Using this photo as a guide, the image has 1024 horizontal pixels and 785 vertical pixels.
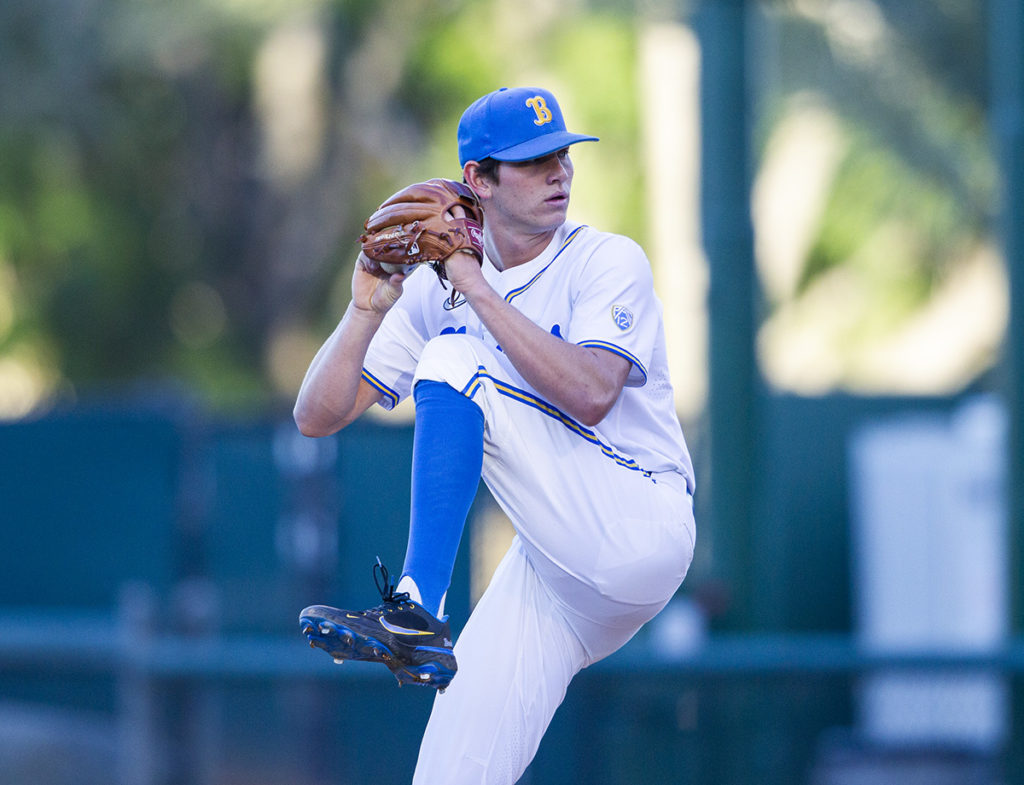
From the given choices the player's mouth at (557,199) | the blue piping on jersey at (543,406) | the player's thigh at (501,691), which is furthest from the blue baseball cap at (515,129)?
the player's thigh at (501,691)

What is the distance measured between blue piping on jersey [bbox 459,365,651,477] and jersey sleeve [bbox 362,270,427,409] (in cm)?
42

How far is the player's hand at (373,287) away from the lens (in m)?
3.12

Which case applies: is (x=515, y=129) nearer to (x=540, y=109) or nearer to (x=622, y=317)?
(x=540, y=109)

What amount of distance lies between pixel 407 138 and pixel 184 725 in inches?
592

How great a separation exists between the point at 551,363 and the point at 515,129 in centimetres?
55

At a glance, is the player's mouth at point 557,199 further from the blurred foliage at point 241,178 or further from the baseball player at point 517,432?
the blurred foliage at point 241,178

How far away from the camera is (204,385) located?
19781 millimetres

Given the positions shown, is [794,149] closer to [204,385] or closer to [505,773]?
[204,385]

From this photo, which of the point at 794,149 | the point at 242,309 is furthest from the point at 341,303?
the point at 794,149

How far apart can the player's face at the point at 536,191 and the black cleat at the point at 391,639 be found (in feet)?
→ 2.99

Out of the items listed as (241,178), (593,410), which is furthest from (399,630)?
(241,178)

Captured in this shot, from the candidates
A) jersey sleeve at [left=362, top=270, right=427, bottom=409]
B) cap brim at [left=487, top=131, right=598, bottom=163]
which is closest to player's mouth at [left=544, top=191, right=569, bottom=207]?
cap brim at [left=487, top=131, right=598, bottom=163]

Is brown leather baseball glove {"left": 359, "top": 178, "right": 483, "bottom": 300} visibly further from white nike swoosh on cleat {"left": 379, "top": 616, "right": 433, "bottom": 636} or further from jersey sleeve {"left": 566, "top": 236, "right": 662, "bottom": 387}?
white nike swoosh on cleat {"left": 379, "top": 616, "right": 433, "bottom": 636}

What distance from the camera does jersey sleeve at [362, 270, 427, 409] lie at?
340cm
